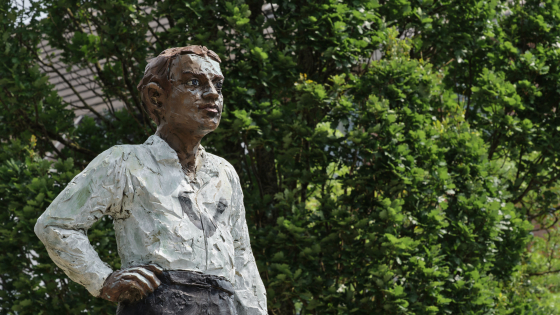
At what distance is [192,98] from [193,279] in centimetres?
75

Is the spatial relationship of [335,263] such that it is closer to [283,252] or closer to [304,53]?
[283,252]

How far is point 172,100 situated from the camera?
2842 millimetres

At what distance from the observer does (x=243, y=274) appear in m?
2.98

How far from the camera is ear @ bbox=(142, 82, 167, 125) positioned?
2881 millimetres

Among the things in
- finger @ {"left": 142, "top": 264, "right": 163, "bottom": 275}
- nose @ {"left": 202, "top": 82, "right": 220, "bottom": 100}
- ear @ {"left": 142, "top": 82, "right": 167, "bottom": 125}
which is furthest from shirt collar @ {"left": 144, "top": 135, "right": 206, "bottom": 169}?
finger @ {"left": 142, "top": 264, "right": 163, "bottom": 275}

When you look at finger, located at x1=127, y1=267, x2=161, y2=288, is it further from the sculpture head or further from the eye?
the eye

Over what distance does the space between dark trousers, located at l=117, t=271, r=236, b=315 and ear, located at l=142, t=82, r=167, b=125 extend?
28.8 inches

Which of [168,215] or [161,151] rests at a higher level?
[161,151]

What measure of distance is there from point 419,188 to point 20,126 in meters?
3.72

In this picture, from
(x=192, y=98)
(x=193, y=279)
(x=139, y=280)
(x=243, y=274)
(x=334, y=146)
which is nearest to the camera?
(x=139, y=280)

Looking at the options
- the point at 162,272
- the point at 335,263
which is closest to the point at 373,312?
the point at 335,263

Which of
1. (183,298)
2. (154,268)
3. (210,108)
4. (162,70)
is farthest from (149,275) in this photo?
(162,70)

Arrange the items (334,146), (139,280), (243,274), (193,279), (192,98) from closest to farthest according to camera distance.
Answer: (139,280) → (193,279) → (192,98) → (243,274) → (334,146)

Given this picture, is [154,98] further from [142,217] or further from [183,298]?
[183,298]
